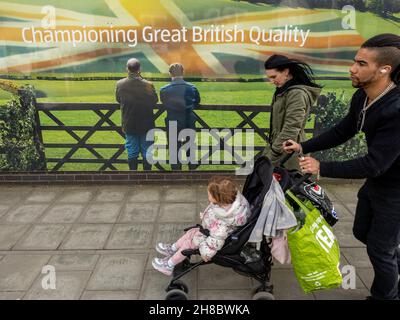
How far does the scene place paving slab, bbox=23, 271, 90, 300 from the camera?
3102mm

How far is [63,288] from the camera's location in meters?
3.20

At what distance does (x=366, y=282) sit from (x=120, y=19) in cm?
419

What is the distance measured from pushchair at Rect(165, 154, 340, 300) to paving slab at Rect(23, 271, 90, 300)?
0.81 m

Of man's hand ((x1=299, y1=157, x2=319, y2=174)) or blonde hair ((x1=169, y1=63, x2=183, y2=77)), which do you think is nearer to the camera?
man's hand ((x1=299, y1=157, x2=319, y2=174))

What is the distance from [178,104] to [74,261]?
2.57 metres

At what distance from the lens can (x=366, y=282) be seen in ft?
10.8

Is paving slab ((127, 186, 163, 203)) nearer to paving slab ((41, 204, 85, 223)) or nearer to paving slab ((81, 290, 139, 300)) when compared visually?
paving slab ((41, 204, 85, 223))

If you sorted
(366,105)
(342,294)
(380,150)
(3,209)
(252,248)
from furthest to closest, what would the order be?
(3,209) < (342,294) < (252,248) < (366,105) < (380,150)

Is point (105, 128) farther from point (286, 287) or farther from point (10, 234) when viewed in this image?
point (286, 287)

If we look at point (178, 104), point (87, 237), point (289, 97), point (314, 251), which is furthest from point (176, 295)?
point (178, 104)

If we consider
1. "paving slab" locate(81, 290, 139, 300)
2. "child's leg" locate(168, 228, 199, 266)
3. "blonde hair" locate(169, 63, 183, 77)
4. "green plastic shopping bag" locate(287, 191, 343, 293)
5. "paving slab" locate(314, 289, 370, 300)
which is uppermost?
"blonde hair" locate(169, 63, 183, 77)

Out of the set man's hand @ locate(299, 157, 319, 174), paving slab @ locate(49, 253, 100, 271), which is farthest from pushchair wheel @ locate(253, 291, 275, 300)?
paving slab @ locate(49, 253, 100, 271)
